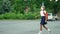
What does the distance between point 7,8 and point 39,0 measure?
333 inches

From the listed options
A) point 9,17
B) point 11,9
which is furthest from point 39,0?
point 9,17

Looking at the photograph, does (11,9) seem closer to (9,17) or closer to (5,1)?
(5,1)

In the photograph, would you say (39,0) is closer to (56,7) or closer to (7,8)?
(56,7)

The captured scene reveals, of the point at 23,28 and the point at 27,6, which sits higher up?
the point at 23,28

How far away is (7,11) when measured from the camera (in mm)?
59938

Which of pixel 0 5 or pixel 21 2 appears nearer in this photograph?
pixel 0 5

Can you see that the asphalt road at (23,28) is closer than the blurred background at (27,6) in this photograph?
Yes

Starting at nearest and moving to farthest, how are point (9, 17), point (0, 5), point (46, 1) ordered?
point (9, 17), point (0, 5), point (46, 1)

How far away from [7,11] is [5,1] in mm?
2485

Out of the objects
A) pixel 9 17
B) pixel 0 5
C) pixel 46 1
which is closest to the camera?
pixel 9 17

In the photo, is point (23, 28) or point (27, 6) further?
point (27, 6)

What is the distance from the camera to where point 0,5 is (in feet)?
188

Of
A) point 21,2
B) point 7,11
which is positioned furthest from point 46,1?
point 7,11

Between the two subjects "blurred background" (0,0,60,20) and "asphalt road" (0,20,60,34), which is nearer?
"asphalt road" (0,20,60,34)
